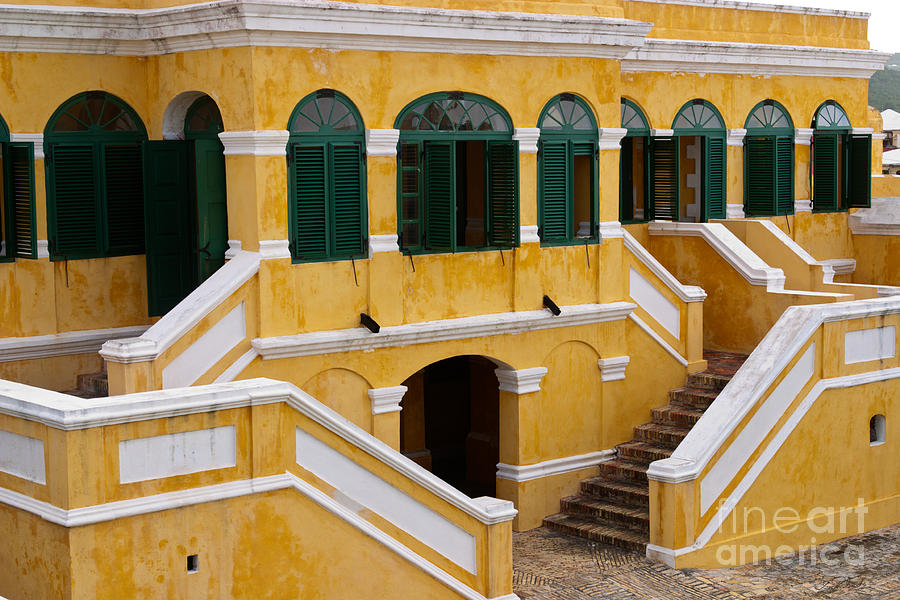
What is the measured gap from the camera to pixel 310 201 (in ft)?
45.8

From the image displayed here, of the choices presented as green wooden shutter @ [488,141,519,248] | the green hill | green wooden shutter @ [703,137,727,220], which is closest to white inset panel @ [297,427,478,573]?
green wooden shutter @ [488,141,519,248]

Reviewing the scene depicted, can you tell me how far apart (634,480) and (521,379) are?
1.93 meters

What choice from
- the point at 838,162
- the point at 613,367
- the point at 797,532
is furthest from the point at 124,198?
the point at 838,162

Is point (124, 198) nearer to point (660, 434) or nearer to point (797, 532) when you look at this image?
point (660, 434)

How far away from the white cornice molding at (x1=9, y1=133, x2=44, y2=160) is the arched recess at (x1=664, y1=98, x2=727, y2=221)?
343 inches

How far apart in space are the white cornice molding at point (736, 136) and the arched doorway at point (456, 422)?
16.6 feet

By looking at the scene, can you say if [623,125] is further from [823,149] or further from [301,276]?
[301,276]

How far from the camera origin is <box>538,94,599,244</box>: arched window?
51.9ft

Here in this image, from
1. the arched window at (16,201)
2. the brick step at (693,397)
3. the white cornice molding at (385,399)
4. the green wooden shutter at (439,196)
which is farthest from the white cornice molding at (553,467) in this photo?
the arched window at (16,201)

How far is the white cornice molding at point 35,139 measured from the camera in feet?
46.9

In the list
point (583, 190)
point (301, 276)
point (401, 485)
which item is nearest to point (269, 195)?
point (301, 276)

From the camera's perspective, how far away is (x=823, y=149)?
830 inches

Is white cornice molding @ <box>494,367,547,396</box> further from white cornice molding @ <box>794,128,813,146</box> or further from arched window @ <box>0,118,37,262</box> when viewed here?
white cornice molding @ <box>794,128,813,146</box>

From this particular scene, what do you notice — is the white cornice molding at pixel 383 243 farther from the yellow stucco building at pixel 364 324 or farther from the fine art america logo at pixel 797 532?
the fine art america logo at pixel 797 532
